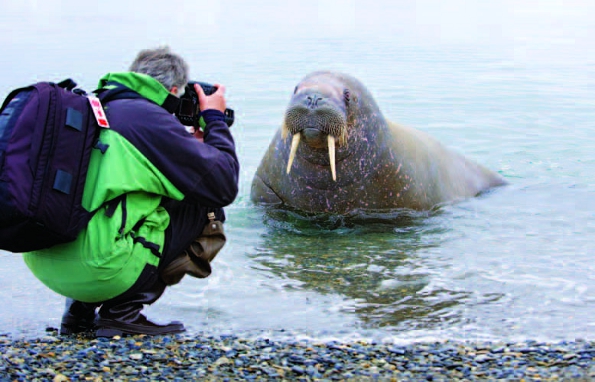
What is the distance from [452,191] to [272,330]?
386cm

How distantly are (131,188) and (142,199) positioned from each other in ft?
0.51

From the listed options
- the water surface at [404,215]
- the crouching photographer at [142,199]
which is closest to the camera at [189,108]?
the crouching photographer at [142,199]

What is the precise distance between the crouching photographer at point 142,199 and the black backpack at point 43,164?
3.9 inches

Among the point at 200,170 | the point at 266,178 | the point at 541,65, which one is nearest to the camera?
the point at 200,170

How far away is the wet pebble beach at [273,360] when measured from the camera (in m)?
3.83

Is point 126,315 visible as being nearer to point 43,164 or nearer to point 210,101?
point 43,164

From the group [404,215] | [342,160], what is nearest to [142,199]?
[342,160]

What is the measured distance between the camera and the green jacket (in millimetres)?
4051

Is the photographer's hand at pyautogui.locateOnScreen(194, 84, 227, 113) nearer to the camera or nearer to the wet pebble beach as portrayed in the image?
the camera

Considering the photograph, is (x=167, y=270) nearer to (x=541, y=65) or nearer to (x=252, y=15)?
(x=541, y=65)

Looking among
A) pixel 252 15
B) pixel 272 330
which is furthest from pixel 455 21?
pixel 272 330

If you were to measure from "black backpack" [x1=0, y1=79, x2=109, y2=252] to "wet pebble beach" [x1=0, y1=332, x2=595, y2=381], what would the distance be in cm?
57

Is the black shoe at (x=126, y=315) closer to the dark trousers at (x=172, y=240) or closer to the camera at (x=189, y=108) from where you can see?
the dark trousers at (x=172, y=240)

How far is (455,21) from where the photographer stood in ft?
108
